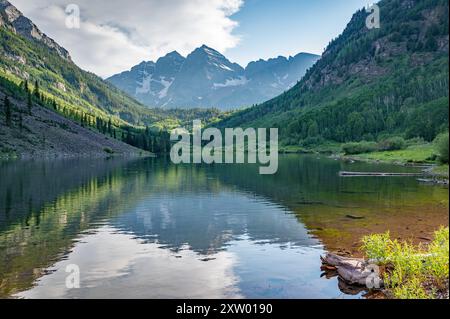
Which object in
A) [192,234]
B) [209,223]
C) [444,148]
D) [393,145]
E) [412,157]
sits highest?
[393,145]

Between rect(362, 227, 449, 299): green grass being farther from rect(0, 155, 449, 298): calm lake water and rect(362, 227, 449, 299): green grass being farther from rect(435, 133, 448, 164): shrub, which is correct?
rect(435, 133, 448, 164): shrub

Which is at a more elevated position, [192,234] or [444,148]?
[444,148]

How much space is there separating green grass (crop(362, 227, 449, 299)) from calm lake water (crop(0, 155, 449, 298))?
114 inches

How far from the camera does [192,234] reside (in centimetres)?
4050

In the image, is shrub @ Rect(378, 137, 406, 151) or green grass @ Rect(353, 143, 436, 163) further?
shrub @ Rect(378, 137, 406, 151)

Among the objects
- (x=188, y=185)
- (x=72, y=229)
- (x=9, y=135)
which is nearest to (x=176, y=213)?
(x=72, y=229)

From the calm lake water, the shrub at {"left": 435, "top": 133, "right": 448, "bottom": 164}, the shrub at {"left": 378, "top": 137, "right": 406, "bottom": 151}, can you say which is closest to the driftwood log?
the calm lake water

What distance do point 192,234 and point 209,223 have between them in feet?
19.4

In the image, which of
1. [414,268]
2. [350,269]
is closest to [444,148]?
Result: [350,269]

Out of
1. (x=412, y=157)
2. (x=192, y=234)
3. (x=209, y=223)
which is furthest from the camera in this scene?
(x=412, y=157)

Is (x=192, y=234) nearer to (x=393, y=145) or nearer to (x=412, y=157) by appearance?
(x=412, y=157)

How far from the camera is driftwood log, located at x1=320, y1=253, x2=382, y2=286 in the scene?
25.4 metres

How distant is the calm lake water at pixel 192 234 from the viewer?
25.4 meters

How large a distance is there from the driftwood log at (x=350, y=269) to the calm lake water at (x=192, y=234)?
2.93 feet
